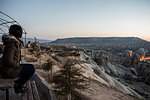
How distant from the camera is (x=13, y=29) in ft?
8.40

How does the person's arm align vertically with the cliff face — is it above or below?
above

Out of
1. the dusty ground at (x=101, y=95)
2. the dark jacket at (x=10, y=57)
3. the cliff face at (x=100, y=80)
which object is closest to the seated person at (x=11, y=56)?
the dark jacket at (x=10, y=57)

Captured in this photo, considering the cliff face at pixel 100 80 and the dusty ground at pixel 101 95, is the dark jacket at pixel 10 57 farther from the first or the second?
the dusty ground at pixel 101 95

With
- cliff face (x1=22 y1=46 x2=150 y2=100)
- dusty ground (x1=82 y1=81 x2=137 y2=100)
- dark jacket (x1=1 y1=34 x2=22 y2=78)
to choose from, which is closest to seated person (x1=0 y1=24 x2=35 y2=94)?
dark jacket (x1=1 y1=34 x2=22 y2=78)

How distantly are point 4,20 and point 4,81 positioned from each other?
12.7m

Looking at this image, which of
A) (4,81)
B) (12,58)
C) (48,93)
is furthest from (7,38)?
(48,93)

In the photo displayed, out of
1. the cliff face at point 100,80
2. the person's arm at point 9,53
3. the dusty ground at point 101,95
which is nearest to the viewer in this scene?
the person's arm at point 9,53

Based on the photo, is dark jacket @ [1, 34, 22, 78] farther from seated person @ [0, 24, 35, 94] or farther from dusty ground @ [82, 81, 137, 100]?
dusty ground @ [82, 81, 137, 100]

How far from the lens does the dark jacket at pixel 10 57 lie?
A: 2.23m

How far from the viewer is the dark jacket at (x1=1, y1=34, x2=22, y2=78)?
7.32 feet

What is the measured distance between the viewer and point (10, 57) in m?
2.25

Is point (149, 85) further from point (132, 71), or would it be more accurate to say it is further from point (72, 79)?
point (72, 79)

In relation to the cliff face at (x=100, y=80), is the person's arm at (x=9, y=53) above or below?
above

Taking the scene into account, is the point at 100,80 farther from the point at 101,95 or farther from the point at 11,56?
the point at 11,56
